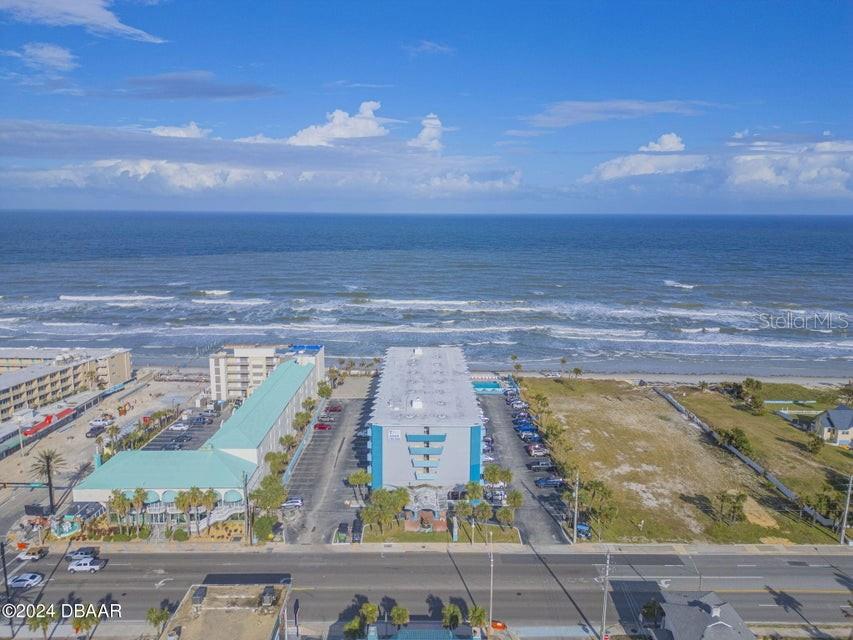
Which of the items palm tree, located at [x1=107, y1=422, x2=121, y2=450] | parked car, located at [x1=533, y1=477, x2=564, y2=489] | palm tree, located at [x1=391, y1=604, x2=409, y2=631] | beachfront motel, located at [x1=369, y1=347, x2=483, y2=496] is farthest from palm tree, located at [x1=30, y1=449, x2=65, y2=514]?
parked car, located at [x1=533, y1=477, x2=564, y2=489]

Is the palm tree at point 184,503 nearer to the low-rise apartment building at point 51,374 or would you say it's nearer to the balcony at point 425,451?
the balcony at point 425,451

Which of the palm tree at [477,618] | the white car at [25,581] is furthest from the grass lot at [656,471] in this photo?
the white car at [25,581]

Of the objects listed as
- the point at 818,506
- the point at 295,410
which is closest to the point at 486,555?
the point at 818,506

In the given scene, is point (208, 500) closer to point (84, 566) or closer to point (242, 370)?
point (84, 566)

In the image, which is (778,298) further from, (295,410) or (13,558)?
(13,558)

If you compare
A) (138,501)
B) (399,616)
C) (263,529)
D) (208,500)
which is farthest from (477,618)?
(138,501)
